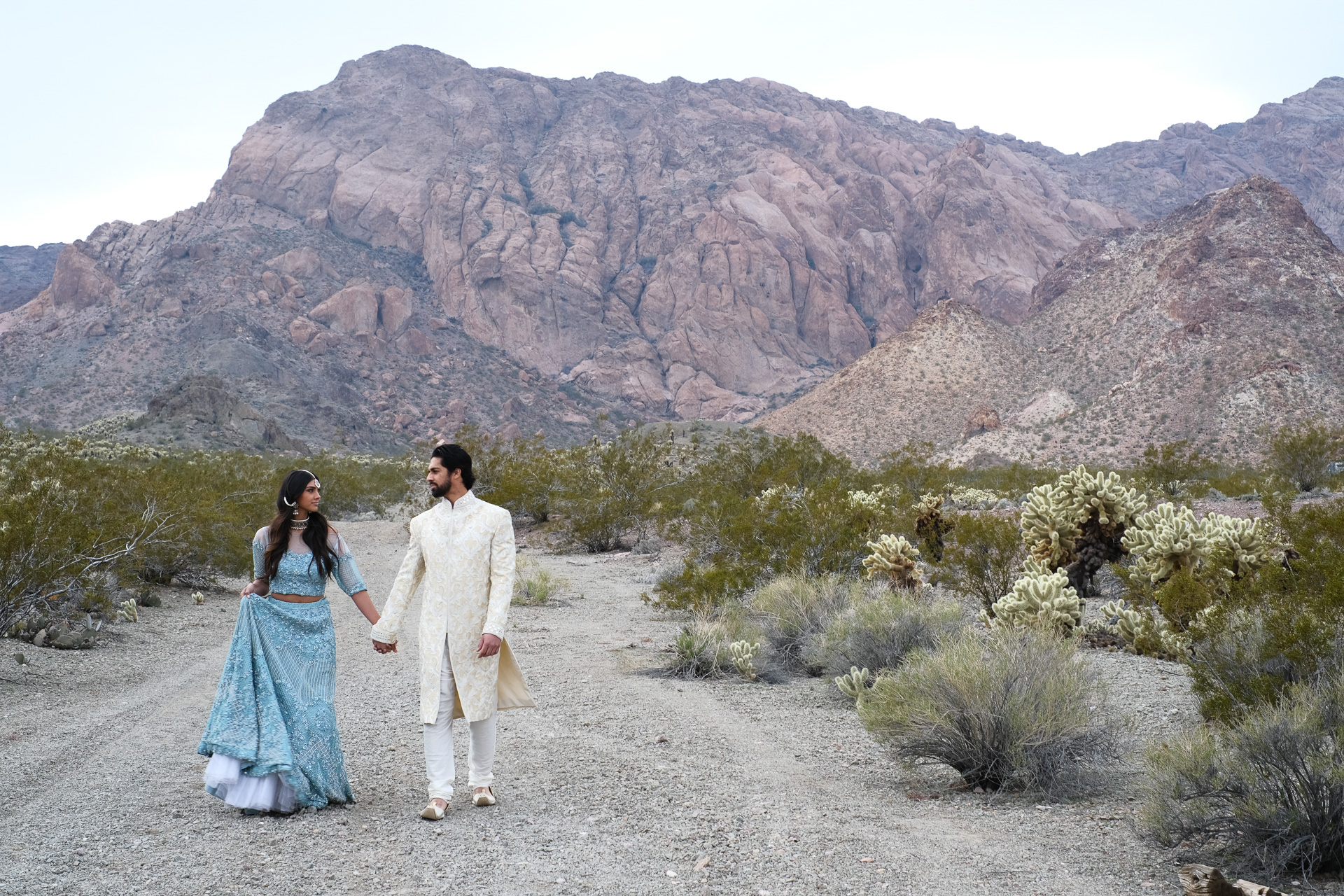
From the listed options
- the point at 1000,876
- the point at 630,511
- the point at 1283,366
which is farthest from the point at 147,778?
the point at 1283,366

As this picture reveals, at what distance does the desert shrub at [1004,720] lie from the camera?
543cm

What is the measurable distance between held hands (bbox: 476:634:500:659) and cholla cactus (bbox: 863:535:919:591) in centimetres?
694

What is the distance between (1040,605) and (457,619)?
534cm

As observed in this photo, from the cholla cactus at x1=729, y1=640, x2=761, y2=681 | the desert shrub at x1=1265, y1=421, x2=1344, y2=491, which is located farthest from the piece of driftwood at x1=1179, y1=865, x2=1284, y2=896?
the desert shrub at x1=1265, y1=421, x2=1344, y2=491

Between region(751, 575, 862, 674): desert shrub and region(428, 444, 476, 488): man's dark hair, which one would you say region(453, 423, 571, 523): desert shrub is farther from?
region(428, 444, 476, 488): man's dark hair

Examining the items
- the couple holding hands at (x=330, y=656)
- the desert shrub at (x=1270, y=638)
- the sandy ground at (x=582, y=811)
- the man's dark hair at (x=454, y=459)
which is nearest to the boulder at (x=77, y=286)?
the sandy ground at (x=582, y=811)

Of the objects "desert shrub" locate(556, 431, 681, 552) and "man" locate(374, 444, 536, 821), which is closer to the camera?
"man" locate(374, 444, 536, 821)

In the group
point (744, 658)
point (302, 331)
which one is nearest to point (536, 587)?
point (744, 658)

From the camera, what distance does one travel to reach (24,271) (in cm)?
14525

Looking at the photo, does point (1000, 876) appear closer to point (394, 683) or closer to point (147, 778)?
point (147, 778)

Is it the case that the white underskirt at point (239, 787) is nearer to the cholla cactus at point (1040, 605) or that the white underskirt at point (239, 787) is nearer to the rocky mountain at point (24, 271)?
the cholla cactus at point (1040, 605)

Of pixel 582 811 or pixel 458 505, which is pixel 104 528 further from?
pixel 582 811

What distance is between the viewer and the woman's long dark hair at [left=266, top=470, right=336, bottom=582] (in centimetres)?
528

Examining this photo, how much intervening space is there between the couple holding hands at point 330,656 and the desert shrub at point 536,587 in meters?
8.93
